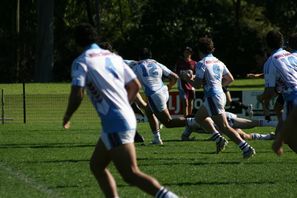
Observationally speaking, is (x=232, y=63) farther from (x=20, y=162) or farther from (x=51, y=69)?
(x=20, y=162)

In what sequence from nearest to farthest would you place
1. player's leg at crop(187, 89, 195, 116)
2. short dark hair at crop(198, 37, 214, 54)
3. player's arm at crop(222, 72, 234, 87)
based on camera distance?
short dark hair at crop(198, 37, 214, 54)
player's arm at crop(222, 72, 234, 87)
player's leg at crop(187, 89, 195, 116)

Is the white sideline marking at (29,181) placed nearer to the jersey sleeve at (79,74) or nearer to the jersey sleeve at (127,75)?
the jersey sleeve at (127,75)

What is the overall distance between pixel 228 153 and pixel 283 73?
450cm

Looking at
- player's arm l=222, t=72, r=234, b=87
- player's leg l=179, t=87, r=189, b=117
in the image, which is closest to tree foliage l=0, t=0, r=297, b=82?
player's leg l=179, t=87, r=189, b=117

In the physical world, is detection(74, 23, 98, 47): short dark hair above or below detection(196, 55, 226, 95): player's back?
above

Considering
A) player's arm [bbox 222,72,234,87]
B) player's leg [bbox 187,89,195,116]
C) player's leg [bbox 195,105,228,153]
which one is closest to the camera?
player's leg [bbox 195,105,228,153]

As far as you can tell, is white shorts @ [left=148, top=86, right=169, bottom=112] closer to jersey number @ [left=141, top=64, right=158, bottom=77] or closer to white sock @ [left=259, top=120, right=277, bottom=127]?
jersey number @ [left=141, top=64, right=158, bottom=77]

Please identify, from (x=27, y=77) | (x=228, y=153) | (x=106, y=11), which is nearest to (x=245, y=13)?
(x=106, y=11)

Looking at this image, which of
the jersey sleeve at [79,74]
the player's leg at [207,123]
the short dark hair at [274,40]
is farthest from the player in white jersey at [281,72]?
the jersey sleeve at [79,74]

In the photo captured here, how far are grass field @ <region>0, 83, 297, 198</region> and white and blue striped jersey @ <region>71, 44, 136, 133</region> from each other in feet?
7.19

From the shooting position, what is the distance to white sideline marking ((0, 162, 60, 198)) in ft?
35.6

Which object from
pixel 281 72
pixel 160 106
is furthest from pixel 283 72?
pixel 160 106

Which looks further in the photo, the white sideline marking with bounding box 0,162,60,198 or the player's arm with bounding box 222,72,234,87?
the player's arm with bounding box 222,72,234,87

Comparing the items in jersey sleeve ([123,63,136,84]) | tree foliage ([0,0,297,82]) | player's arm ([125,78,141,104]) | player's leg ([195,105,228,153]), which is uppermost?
jersey sleeve ([123,63,136,84])
